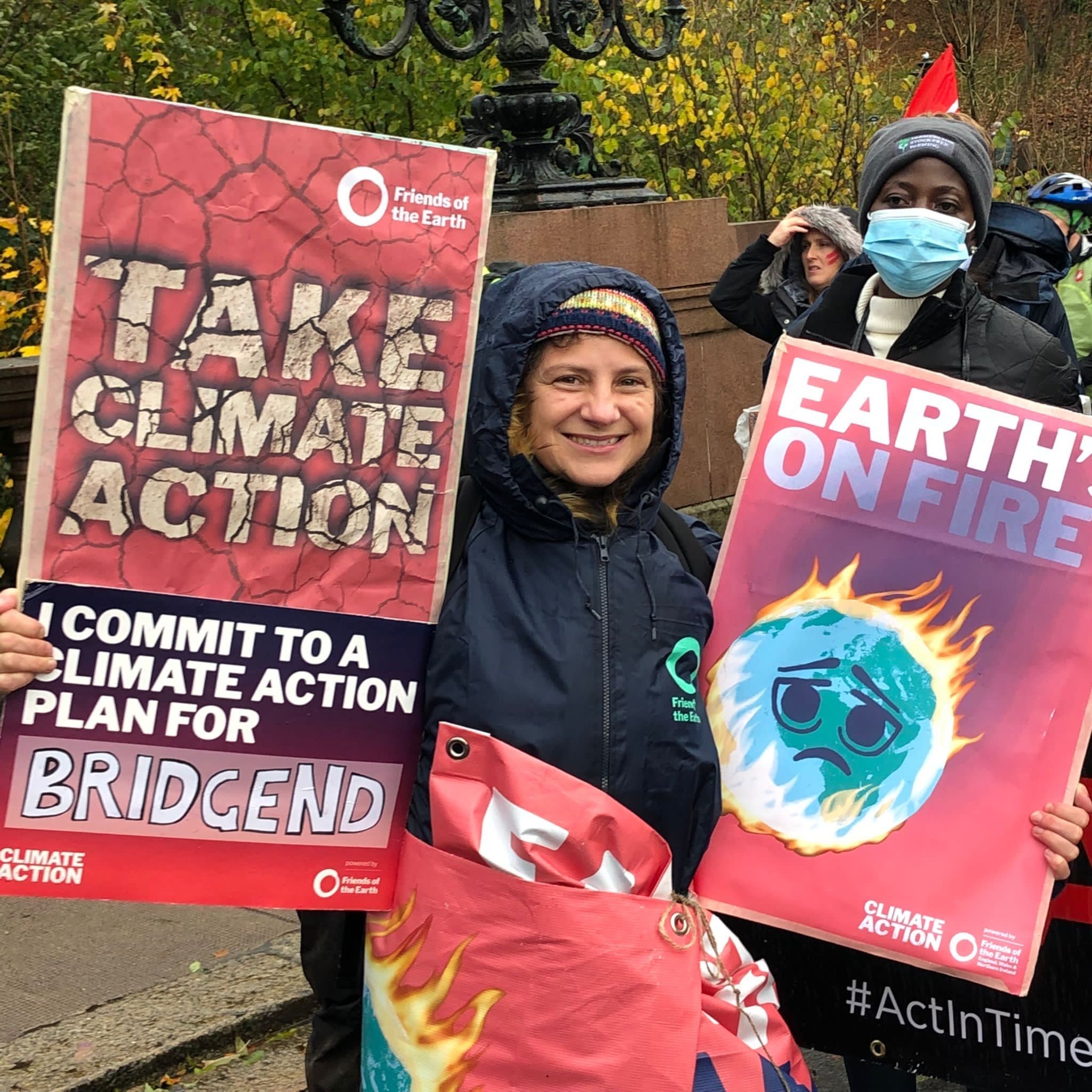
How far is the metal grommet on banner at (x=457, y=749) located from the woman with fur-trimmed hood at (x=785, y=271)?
12.4 feet

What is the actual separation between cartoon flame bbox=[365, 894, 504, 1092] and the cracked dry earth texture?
0.51 m

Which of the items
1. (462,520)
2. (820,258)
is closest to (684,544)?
(462,520)

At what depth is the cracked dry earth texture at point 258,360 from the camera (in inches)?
85.5

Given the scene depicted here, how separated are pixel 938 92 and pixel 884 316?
1.78 m

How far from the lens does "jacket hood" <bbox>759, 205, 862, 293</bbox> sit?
18.2 ft

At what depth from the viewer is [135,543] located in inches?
88.2

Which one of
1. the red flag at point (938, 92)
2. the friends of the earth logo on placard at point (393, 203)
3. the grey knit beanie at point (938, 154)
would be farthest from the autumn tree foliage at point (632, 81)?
the friends of the earth logo on placard at point (393, 203)

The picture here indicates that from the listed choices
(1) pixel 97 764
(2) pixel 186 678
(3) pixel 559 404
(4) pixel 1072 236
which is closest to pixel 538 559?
(3) pixel 559 404

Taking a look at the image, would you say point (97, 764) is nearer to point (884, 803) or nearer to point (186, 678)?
point (186, 678)

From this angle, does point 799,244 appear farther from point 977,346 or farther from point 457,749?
point 457,749

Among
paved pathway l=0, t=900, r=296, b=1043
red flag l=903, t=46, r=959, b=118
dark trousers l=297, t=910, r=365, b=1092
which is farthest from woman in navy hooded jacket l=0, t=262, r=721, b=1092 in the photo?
red flag l=903, t=46, r=959, b=118

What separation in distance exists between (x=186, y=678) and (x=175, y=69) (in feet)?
31.3

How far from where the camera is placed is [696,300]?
326 inches

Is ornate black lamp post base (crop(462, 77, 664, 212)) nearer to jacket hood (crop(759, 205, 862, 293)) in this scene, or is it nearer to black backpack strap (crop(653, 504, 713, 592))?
jacket hood (crop(759, 205, 862, 293))
